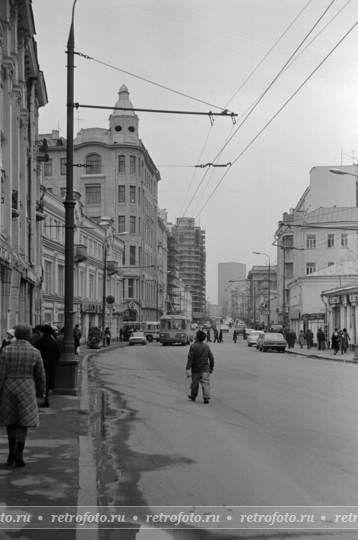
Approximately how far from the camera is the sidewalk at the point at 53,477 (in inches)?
212

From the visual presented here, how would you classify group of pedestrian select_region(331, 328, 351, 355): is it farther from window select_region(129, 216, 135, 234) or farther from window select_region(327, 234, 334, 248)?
window select_region(129, 216, 135, 234)

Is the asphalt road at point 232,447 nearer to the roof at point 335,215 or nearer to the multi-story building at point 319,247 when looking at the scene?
the multi-story building at point 319,247

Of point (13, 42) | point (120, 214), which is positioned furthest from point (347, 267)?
point (13, 42)

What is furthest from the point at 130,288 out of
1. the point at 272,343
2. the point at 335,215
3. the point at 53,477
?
the point at 53,477

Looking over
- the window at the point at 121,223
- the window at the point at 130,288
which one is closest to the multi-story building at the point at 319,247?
the window at the point at 130,288

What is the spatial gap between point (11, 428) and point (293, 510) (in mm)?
3437

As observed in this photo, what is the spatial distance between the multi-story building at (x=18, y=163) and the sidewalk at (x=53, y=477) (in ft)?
39.9

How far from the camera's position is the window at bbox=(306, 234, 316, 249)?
241 feet

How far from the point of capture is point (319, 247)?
240 feet

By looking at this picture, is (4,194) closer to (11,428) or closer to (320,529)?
(11,428)

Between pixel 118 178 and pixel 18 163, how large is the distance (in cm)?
6135

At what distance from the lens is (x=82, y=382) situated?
60.8ft

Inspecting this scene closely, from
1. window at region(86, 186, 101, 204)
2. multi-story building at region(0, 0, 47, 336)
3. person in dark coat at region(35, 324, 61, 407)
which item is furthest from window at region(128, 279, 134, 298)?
person in dark coat at region(35, 324, 61, 407)

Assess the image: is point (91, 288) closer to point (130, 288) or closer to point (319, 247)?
point (130, 288)
